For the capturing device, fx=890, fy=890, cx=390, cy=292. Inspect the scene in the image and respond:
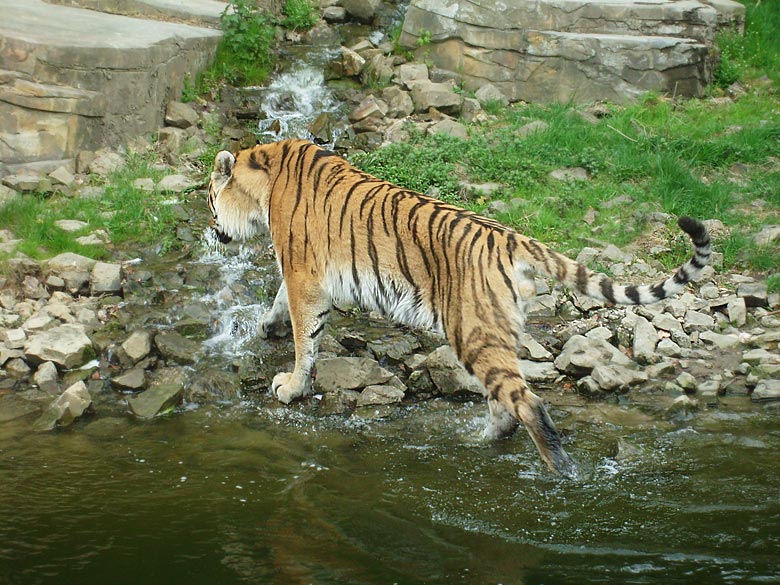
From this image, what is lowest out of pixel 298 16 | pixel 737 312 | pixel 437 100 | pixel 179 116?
pixel 737 312

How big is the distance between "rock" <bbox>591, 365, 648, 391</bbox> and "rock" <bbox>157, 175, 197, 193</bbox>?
4.09m

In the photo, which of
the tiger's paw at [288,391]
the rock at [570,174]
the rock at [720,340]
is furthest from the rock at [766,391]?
the rock at [570,174]

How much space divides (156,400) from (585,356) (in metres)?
2.82

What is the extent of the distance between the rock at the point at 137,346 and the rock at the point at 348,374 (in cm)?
122

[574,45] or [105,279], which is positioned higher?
[574,45]

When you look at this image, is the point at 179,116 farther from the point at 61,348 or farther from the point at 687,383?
the point at 687,383

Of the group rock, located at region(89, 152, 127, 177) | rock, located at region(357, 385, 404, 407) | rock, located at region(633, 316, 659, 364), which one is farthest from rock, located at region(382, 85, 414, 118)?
rock, located at region(357, 385, 404, 407)

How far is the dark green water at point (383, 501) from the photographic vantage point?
12.5 feet

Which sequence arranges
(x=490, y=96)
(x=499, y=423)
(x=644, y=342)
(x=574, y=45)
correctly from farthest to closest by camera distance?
(x=490, y=96) → (x=574, y=45) → (x=644, y=342) → (x=499, y=423)

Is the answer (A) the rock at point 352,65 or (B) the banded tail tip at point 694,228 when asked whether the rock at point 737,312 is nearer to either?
(B) the banded tail tip at point 694,228

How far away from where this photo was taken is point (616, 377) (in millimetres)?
5758

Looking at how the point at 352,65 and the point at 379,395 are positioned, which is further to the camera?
the point at 352,65

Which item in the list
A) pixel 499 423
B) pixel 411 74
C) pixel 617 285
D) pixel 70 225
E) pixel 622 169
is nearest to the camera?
pixel 617 285

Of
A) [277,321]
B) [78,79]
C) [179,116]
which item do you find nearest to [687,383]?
[277,321]
